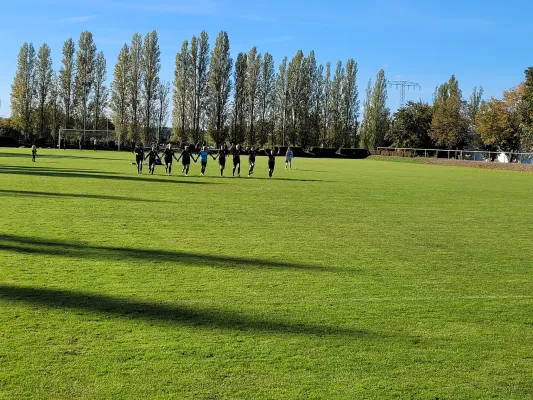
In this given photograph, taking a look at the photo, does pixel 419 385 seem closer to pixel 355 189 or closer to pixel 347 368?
pixel 347 368

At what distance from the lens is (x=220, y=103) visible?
10331 centimetres

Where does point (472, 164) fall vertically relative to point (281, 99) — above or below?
below

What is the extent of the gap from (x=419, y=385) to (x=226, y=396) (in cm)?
166

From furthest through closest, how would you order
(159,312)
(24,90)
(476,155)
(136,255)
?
1. (24,90)
2. (476,155)
3. (136,255)
4. (159,312)

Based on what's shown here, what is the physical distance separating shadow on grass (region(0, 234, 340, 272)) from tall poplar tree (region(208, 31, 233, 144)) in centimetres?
9387

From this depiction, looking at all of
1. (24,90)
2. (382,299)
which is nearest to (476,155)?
(382,299)

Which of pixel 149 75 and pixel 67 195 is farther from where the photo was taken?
pixel 149 75

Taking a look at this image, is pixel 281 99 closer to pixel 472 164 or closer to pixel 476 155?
pixel 476 155

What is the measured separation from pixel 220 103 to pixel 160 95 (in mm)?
10824

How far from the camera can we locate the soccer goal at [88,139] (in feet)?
289

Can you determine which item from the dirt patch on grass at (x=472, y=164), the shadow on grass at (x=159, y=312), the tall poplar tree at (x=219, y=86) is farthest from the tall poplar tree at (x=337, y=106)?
the shadow on grass at (x=159, y=312)

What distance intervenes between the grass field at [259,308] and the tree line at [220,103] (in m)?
79.7

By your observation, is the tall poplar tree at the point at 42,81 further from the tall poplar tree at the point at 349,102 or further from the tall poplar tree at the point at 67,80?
the tall poplar tree at the point at 349,102

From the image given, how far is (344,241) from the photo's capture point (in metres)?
12.1
